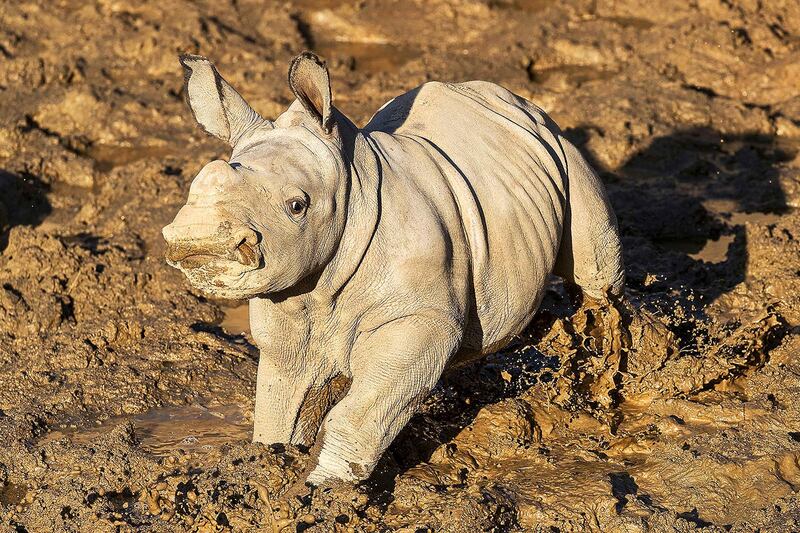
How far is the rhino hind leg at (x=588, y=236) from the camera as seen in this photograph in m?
5.59

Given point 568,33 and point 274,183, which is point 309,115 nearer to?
point 274,183

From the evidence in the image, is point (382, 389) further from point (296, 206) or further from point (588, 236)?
point (588, 236)

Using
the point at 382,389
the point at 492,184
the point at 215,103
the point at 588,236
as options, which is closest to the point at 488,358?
the point at 588,236

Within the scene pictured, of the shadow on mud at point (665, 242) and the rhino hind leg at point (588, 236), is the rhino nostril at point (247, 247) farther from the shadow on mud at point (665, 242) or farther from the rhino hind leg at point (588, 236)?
the rhino hind leg at point (588, 236)

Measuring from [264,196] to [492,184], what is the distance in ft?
3.98

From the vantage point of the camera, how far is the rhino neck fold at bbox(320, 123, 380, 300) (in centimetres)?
454

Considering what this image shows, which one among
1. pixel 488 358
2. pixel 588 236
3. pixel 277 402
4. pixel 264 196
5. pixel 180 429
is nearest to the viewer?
pixel 264 196

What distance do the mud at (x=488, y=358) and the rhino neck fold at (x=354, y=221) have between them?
85 cm

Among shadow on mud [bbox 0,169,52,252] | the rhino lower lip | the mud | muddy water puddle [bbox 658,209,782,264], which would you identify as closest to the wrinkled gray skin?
the rhino lower lip

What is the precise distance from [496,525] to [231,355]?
2.28 meters

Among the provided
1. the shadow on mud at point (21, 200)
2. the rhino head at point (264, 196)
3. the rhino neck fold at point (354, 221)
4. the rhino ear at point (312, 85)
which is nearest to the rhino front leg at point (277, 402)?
the rhino neck fold at point (354, 221)

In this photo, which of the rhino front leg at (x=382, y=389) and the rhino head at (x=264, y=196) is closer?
the rhino head at (x=264, y=196)

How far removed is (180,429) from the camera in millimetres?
5977

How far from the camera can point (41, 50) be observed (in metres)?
10.8
